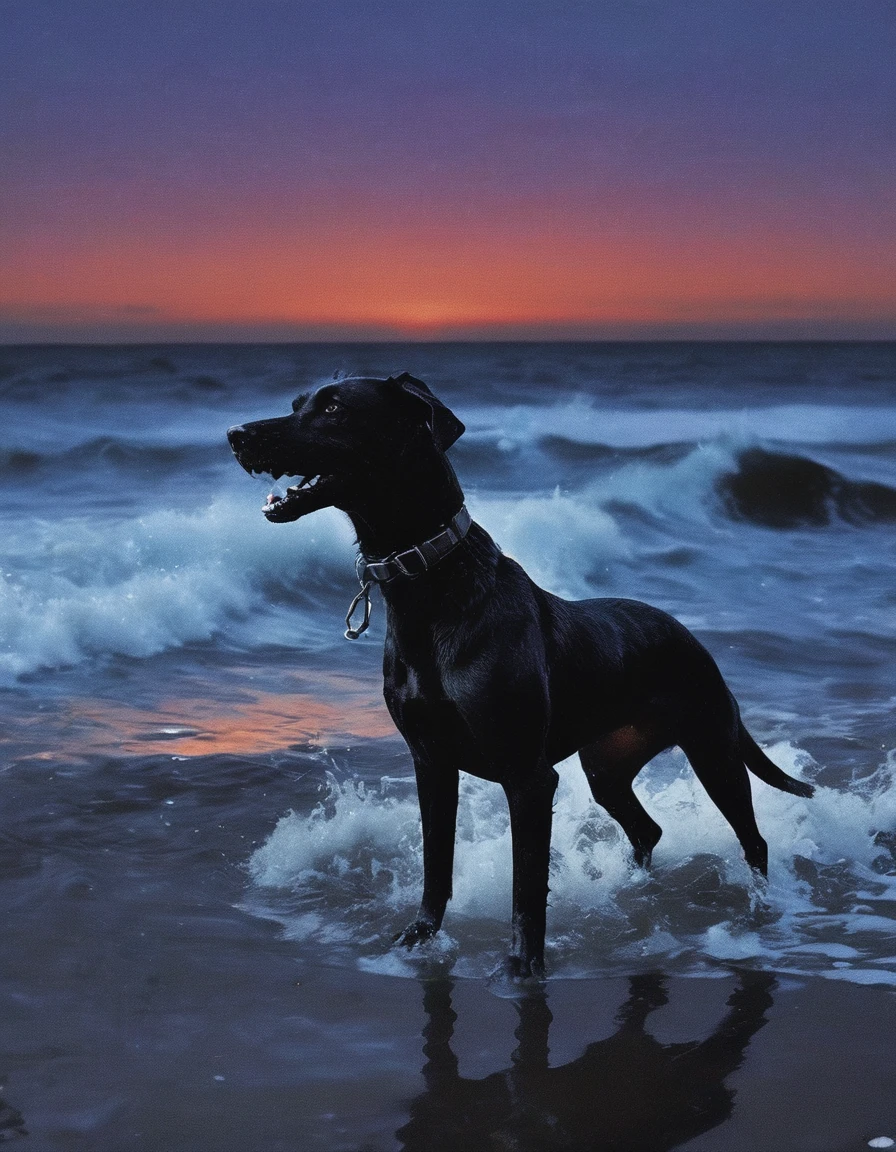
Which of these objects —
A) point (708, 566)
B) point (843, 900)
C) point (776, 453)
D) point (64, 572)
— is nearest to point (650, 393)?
point (776, 453)

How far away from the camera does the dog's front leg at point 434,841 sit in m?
3.97

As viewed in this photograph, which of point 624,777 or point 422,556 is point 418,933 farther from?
point 422,556

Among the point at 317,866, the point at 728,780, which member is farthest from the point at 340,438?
the point at 317,866

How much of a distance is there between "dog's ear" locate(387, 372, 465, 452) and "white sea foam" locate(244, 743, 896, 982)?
5.36 ft

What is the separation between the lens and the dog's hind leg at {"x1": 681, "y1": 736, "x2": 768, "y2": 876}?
4.40m

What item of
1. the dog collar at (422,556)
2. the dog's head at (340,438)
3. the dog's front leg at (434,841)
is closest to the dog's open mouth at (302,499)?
the dog's head at (340,438)

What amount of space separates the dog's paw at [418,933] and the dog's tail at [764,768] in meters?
1.21

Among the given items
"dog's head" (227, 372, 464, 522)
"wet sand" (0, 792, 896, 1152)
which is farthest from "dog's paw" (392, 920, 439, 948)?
"dog's head" (227, 372, 464, 522)

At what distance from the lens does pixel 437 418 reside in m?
3.52

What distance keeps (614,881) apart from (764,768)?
677 mm

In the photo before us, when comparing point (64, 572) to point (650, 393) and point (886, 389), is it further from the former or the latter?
point (886, 389)

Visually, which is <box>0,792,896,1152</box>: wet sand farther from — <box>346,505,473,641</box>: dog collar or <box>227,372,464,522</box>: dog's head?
<box>227,372,464,522</box>: dog's head

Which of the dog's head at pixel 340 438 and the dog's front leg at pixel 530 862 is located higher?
the dog's head at pixel 340 438

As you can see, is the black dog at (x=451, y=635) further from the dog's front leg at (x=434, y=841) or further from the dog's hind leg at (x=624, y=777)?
the dog's hind leg at (x=624, y=777)
